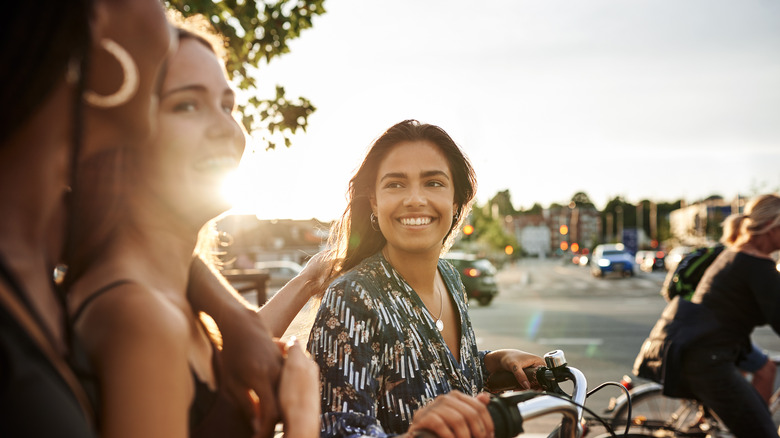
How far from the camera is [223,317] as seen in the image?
1042 millimetres

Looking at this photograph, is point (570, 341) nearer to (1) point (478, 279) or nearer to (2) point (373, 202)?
(1) point (478, 279)

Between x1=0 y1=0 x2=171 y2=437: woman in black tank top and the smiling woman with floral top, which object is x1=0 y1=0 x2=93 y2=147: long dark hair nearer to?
x1=0 y1=0 x2=171 y2=437: woman in black tank top

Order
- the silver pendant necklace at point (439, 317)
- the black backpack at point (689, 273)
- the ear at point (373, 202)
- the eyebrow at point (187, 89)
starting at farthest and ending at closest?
the black backpack at point (689, 273)
the ear at point (373, 202)
the silver pendant necklace at point (439, 317)
the eyebrow at point (187, 89)

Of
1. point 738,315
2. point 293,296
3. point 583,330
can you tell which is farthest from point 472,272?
point 293,296

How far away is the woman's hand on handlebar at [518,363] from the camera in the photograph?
195 centimetres

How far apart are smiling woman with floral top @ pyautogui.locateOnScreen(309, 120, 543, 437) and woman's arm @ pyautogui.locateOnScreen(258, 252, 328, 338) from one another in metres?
0.09

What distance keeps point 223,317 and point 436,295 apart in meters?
1.23

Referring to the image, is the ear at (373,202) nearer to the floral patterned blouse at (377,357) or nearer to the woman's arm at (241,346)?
the floral patterned blouse at (377,357)

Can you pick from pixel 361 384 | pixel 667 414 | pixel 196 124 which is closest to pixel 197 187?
pixel 196 124

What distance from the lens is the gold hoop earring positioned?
0.69 metres

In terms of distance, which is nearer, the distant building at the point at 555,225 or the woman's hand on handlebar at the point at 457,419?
the woman's hand on handlebar at the point at 457,419

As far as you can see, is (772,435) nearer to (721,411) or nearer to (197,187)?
(721,411)

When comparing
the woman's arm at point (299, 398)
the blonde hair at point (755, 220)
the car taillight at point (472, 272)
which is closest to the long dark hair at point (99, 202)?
the woman's arm at point (299, 398)

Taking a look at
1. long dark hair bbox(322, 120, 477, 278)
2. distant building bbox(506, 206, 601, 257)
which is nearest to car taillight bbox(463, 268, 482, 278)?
long dark hair bbox(322, 120, 477, 278)
